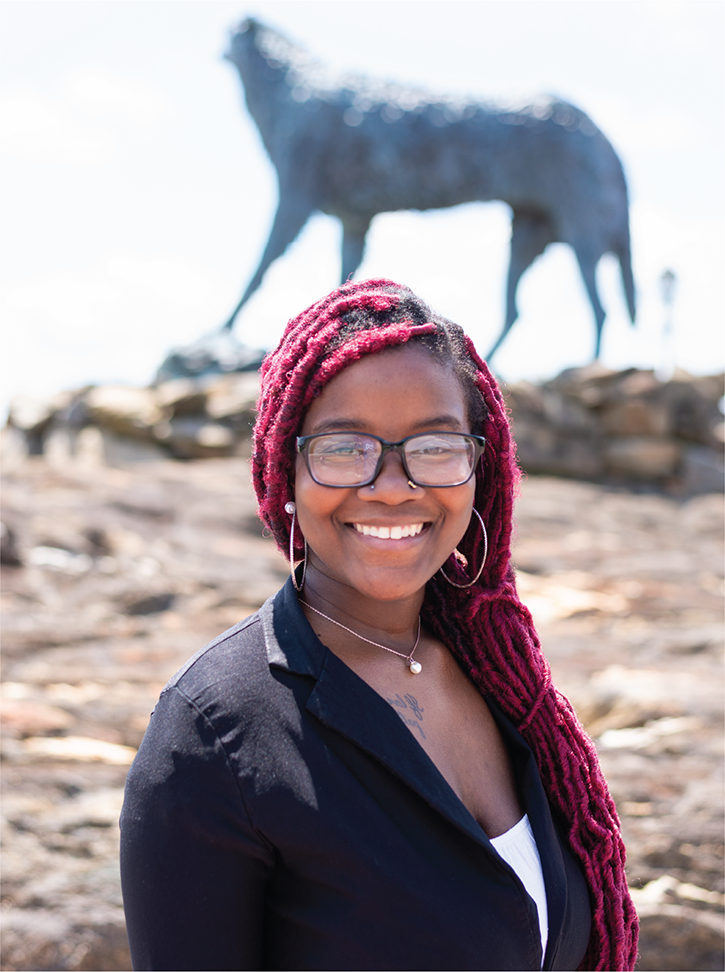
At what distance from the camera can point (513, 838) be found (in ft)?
3.70

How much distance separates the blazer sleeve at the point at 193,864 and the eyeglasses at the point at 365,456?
0.36 metres

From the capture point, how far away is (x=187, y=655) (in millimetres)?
3199

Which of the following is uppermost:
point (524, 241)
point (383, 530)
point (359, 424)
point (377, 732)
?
point (524, 241)

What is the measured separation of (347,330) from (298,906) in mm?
687

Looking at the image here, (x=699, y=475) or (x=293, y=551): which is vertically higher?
(x=293, y=551)

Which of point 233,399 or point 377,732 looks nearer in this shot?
point 377,732

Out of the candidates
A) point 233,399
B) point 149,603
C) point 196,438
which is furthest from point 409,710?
point 233,399

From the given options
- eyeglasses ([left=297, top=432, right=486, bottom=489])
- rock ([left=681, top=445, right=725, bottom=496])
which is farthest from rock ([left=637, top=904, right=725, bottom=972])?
rock ([left=681, top=445, right=725, bottom=496])

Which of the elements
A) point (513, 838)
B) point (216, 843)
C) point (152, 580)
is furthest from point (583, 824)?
point (152, 580)

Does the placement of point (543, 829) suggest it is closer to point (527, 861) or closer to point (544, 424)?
point (527, 861)

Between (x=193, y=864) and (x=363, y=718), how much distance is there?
0.24 m

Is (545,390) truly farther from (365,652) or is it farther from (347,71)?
(365,652)

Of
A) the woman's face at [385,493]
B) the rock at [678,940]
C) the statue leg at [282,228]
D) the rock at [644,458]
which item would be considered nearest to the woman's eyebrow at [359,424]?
the woman's face at [385,493]

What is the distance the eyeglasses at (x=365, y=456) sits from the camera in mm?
1065
